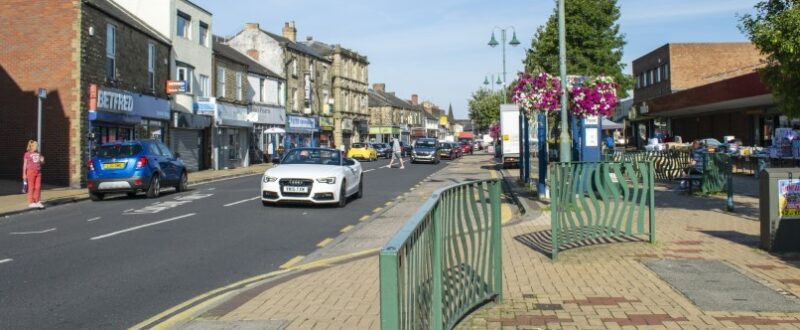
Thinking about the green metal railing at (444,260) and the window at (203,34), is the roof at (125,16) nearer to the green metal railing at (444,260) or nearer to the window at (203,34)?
the window at (203,34)

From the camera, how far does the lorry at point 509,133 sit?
120ft

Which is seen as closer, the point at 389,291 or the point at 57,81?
the point at 389,291

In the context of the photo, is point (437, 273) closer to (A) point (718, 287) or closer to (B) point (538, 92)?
(A) point (718, 287)

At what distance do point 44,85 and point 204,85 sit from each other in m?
13.5

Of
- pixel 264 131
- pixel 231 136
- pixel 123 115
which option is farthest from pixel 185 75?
pixel 264 131

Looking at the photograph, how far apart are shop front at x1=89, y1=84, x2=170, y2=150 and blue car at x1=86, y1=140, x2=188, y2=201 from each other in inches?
284

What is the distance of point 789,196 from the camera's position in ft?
27.3

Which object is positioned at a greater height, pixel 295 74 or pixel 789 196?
pixel 295 74

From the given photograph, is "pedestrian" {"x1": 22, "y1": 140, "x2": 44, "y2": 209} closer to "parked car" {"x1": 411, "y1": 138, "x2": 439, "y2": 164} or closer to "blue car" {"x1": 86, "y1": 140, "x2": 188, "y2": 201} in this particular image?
"blue car" {"x1": 86, "y1": 140, "x2": 188, "y2": 201}

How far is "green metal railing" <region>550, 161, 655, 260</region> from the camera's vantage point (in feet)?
27.8

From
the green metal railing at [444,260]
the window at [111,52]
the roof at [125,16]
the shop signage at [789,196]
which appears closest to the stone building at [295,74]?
the roof at [125,16]

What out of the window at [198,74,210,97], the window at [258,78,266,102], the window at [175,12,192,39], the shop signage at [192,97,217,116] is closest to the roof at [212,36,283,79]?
the window at [258,78,266,102]

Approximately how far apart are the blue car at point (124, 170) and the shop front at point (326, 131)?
142 feet

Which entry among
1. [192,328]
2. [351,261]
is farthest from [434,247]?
[351,261]
